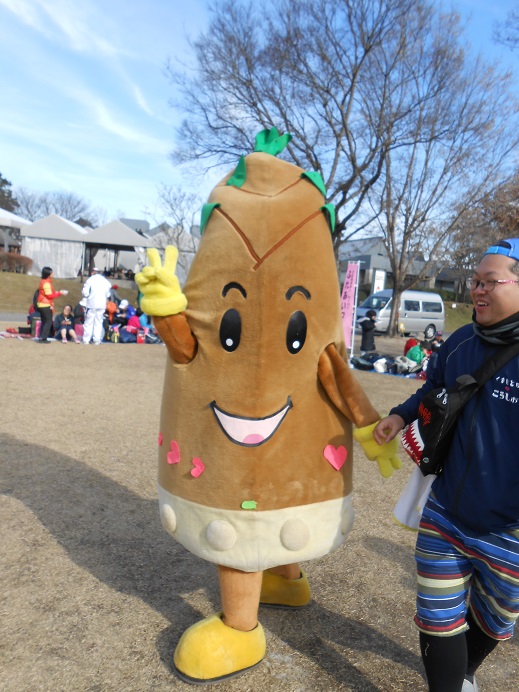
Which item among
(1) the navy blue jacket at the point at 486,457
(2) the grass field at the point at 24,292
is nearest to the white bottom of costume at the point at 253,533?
(1) the navy blue jacket at the point at 486,457

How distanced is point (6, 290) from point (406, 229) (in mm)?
15681

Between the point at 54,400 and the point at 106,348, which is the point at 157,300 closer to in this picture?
the point at 54,400

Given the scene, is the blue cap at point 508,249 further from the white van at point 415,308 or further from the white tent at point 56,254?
the white tent at point 56,254

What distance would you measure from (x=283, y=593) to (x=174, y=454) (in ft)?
3.39

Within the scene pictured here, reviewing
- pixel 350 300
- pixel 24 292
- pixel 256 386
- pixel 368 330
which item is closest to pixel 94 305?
pixel 350 300

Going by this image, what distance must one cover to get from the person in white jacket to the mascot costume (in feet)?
33.8

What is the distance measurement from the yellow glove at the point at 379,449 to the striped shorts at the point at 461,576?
0.33 meters

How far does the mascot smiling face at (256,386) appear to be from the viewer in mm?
2193

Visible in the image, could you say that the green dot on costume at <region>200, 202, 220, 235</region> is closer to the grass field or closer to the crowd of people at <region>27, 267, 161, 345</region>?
the crowd of people at <region>27, 267, 161, 345</region>

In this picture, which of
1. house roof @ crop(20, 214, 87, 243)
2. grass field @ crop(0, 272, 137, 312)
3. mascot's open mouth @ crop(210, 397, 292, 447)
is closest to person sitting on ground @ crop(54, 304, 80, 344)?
grass field @ crop(0, 272, 137, 312)

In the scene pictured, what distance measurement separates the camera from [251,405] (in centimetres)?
219

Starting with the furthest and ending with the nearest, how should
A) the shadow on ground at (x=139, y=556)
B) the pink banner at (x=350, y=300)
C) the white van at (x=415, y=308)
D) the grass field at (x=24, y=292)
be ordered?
1. the white van at (x=415, y=308)
2. the grass field at (x=24, y=292)
3. the pink banner at (x=350, y=300)
4. the shadow on ground at (x=139, y=556)

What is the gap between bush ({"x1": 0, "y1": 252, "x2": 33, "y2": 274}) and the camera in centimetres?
2758

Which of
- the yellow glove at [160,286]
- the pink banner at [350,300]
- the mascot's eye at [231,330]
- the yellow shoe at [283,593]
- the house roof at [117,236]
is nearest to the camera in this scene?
the yellow glove at [160,286]
